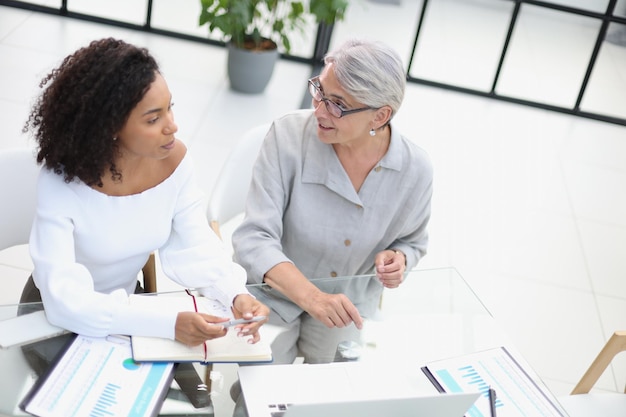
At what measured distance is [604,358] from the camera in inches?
96.7

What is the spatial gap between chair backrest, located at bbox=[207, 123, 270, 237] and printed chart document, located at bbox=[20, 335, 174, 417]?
35.5 inches

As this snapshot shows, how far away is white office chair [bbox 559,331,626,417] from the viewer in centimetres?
243

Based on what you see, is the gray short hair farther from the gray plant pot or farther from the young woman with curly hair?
the gray plant pot

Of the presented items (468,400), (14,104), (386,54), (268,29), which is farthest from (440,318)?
(268,29)

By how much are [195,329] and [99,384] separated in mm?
256

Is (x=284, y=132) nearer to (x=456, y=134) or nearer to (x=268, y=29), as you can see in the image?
(x=456, y=134)

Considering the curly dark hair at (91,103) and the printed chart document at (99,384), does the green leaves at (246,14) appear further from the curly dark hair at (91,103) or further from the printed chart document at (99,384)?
the printed chart document at (99,384)

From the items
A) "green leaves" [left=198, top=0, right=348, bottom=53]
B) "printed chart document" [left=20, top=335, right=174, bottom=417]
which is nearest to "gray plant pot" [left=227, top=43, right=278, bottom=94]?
"green leaves" [left=198, top=0, right=348, bottom=53]

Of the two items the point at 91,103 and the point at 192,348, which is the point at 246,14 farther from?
the point at 192,348

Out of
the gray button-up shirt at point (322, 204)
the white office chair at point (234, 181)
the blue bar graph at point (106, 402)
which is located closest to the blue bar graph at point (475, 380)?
Result: the gray button-up shirt at point (322, 204)

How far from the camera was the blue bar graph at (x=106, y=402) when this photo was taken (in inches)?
65.9

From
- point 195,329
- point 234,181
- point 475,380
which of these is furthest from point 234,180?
point 475,380

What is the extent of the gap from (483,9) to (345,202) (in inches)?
161

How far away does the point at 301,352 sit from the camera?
2.08 m
